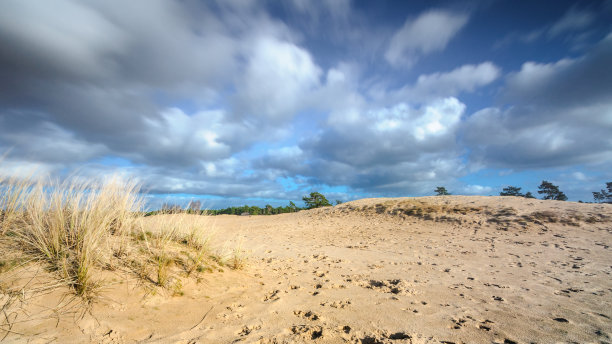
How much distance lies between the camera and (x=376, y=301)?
12.8 ft

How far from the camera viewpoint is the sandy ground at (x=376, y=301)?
9.24 feet

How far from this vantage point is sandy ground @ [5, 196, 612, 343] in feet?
9.24

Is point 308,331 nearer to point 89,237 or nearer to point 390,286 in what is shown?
point 390,286

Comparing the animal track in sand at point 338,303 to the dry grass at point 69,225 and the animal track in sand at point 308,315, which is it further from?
the dry grass at point 69,225

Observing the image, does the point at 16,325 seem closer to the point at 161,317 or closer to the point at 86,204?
the point at 161,317

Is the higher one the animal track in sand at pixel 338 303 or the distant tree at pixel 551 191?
the distant tree at pixel 551 191

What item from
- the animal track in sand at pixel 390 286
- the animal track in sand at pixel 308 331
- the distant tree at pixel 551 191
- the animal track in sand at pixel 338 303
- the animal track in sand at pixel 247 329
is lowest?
the animal track in sand at pixel 247 329

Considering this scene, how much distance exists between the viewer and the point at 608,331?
3014 millimetres

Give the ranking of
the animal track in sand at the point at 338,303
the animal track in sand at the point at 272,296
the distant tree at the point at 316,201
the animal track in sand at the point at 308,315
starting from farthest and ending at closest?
the distant tree at the point at 316,201, the animal track in sand at the point at 272,296, the animal track in sand at the point at 338,303, the animal track in sand at the point at 308,315

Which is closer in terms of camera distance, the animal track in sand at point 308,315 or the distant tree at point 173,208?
the animal track in sand at point 308,315

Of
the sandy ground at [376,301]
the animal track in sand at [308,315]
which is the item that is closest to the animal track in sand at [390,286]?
the sandy ground at [376,301]

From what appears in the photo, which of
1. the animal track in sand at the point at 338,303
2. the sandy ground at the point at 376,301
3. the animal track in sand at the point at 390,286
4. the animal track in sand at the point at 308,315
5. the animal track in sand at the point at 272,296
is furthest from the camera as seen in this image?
the animal track in sand at the point at 390,286

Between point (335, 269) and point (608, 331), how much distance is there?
4353 millimetres

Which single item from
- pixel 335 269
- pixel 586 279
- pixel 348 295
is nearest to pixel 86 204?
pixel 348 295
